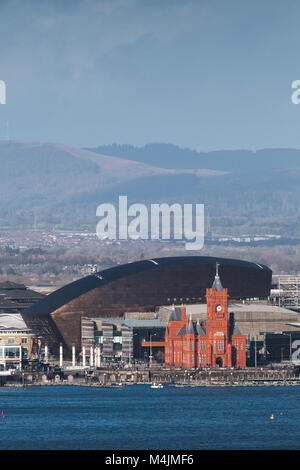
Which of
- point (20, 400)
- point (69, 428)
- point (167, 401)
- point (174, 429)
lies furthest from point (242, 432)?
point (20, 400)

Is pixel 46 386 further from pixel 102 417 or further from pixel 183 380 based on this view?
pixel 102 417

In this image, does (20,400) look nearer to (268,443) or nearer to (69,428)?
(69,428)
